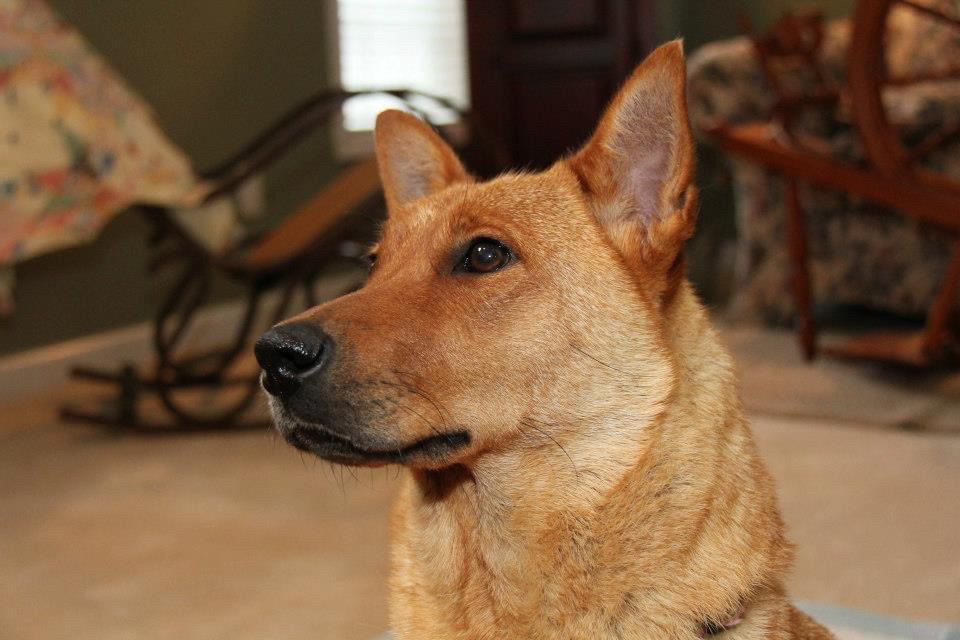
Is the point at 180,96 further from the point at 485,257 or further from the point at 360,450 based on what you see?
the point at 360,450

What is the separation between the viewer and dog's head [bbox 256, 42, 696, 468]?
1.28 metres

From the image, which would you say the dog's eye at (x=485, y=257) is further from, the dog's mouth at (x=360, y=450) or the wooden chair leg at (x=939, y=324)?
the wooden chair leg at (x=939, y=324)

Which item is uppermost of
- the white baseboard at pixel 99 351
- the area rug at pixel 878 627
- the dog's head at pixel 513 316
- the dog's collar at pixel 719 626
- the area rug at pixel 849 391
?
the dog's head at pixel 513 316

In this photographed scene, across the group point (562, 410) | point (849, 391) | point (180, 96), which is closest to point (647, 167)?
point (562, 410)

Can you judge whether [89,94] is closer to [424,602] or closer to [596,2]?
[424,602]

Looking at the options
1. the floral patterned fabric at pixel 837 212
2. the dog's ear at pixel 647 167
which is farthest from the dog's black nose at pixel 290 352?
the floral patterned fabric at pixel 837 212

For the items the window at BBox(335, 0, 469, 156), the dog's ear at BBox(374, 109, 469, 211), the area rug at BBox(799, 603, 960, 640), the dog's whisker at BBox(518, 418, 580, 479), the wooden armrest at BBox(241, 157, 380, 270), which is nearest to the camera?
the dog's whisker at BBox(518, 418, 580, 479)

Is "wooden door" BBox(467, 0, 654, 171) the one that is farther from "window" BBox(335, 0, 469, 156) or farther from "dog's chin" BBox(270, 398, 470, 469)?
"dog's chin" BBox(270, 398, 470, 469)

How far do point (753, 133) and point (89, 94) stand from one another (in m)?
2.37

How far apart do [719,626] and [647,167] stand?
0.60 meters

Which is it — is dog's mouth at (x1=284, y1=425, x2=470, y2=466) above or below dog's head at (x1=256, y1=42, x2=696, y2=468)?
below

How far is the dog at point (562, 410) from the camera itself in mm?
1296

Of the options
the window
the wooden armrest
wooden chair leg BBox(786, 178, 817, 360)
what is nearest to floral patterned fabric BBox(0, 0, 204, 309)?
the wooden armrest

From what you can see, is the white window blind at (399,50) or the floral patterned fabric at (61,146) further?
the white window blind at (399,50)
